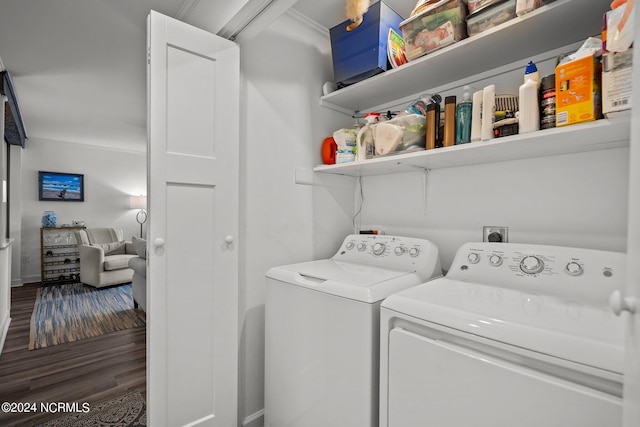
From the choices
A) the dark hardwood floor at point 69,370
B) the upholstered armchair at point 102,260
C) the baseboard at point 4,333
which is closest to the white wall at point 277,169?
the dark hardwood floor at point 69,370

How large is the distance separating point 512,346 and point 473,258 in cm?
59

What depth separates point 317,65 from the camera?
1911 mm

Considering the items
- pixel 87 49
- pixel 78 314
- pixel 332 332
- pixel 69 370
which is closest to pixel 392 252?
pixel 332 332

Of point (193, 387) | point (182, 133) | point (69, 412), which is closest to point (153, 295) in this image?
point (193, 387)

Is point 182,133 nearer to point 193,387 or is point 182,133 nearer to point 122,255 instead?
point 193,387

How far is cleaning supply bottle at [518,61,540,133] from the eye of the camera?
1039 millimetres

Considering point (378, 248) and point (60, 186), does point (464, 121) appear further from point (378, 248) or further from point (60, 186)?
point (60, 186)

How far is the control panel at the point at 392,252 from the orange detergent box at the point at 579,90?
74 centimetres

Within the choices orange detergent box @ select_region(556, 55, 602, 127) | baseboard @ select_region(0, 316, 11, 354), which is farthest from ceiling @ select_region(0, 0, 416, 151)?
baseboard @ select_region(0, 316, 11, 354)

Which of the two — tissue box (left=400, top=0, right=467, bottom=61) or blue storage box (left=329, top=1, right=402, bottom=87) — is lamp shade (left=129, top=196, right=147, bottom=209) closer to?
blue storage box (left=329, top=1, right=402, bottom=87)

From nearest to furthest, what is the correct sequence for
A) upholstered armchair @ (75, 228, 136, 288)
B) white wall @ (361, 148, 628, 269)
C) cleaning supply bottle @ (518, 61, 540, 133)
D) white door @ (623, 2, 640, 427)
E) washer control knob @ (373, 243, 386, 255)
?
white door @ (623, 2, 640, 427), cleaning supply bottle @ (518, 61, 540, 133), white wall @ (361, 148, 628, 269), washer control knob @ (373, 243, 386, 255), upholstered armchair @ (75, 228, 136, 288)

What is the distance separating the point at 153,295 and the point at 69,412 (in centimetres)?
126

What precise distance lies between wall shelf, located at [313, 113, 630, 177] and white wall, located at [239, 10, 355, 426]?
304 mm

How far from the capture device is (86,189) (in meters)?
5.55
